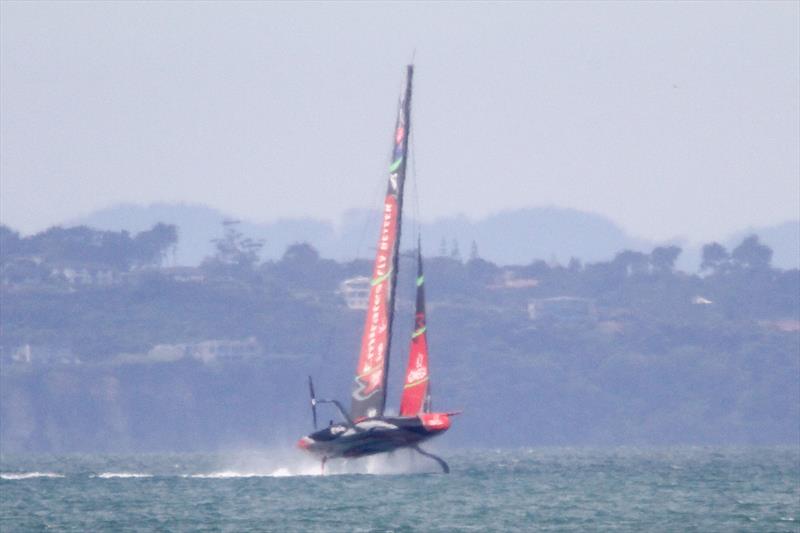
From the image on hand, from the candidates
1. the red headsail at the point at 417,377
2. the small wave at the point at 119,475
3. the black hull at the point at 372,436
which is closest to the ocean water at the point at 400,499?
the small wave at the point at 119,475

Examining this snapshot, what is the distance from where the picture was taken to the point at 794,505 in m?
83.8

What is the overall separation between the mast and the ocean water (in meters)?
2.53

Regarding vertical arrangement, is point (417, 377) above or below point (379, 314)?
below

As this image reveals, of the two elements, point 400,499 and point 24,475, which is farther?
point 24,475

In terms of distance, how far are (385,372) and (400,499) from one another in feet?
35.0

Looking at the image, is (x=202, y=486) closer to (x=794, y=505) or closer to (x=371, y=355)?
(x=371, y=355)

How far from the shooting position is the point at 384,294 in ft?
310

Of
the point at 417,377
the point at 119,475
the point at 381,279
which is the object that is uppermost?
the point at 381,279

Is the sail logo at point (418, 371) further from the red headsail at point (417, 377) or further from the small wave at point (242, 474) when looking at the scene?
the small wave at point (242, 474)

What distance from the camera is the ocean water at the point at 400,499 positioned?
73.6 metres

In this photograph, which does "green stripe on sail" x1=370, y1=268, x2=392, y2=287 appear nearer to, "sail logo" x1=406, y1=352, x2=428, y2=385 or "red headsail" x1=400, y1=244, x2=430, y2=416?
"red headsail" x1=400, y1=244, x2=430, y2=416

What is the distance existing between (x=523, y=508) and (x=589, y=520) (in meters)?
6.02

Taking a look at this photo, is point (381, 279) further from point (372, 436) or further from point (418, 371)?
point (372, 436)

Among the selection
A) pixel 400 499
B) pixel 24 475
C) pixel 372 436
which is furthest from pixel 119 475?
pixel 400 499
